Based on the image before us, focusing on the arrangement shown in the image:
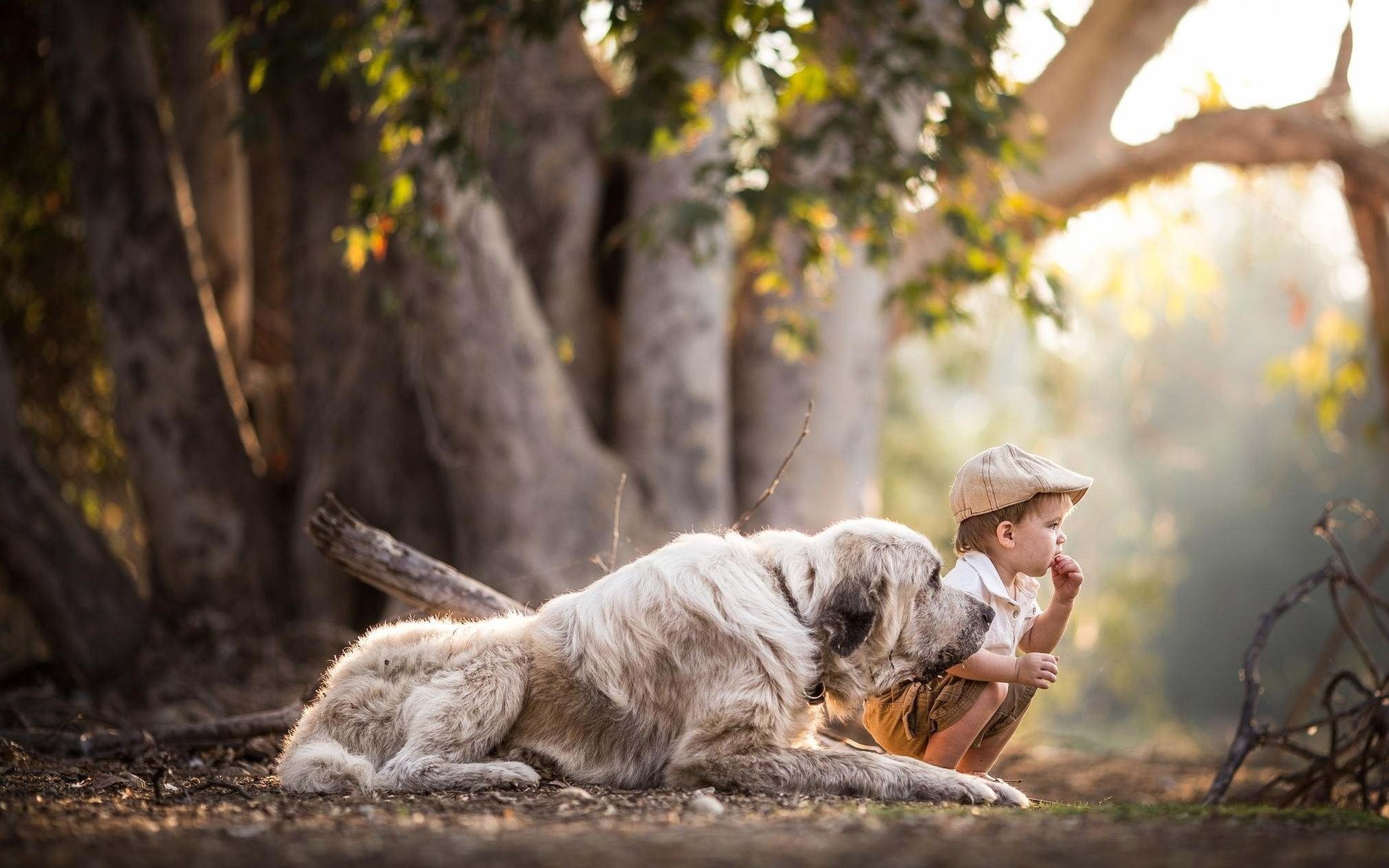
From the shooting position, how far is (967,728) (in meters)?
3.94

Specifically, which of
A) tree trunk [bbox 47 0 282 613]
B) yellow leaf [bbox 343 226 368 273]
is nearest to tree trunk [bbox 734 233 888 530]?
yellow leaf [bbox 343 226 368 273]

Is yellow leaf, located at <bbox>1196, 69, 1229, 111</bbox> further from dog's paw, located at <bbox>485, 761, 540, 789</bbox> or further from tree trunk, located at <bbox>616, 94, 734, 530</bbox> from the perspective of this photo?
dog's paw, located at <bbox>485, 761, 540, 789</bbox>

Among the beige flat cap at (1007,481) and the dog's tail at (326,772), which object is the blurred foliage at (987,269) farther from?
the dog's tail at (326,772)

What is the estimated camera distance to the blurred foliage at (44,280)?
9727mm

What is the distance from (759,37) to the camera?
5641 millimetres

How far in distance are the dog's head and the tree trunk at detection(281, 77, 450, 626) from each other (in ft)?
14.0

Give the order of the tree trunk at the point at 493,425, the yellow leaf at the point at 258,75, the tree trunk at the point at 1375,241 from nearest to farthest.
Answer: the yellow leaf at the point at 258,75 → the tree trunk at the point at 493,425 → the tree trunk at the point at 1375,241

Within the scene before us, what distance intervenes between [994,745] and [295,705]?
2.74 m

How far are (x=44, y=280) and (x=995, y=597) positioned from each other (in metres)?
9.18

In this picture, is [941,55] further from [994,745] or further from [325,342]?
[325,342]

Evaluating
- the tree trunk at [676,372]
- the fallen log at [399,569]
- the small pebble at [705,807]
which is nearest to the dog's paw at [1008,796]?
the small pebble at [705,807]

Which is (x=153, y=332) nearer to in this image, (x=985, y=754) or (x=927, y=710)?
(x=927, y=710)

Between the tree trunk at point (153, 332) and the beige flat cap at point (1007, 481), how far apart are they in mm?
5316

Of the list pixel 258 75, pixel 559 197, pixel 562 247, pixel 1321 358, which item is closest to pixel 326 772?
pixel 258 75
